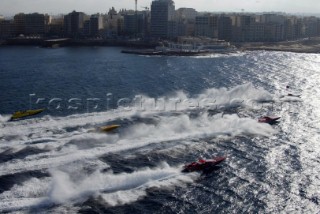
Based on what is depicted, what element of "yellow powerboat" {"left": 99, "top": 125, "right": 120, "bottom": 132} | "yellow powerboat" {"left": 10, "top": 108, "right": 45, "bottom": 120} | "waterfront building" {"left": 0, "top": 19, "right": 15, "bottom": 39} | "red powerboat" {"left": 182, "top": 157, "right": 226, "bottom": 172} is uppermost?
"waterfront building" {"left": 0, "top": 19, "right": 15, "bottom": 39}

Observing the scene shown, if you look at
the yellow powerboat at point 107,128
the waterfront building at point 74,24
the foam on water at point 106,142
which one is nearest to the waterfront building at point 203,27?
the waterfront building at point 74,24

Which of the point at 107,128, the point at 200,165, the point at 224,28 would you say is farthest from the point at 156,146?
the point at 224,28

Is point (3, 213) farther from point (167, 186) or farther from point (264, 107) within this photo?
point (264, 107)

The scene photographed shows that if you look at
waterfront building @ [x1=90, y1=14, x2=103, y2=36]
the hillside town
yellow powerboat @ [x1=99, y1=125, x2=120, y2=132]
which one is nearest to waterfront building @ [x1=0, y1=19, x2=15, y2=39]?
the hillside town

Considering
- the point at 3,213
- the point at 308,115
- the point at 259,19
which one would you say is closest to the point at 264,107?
the point at 308,115

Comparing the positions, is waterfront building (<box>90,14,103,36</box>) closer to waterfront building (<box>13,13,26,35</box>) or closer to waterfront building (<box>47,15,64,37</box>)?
waterfront building (<box>47,15,64,37</box>)
